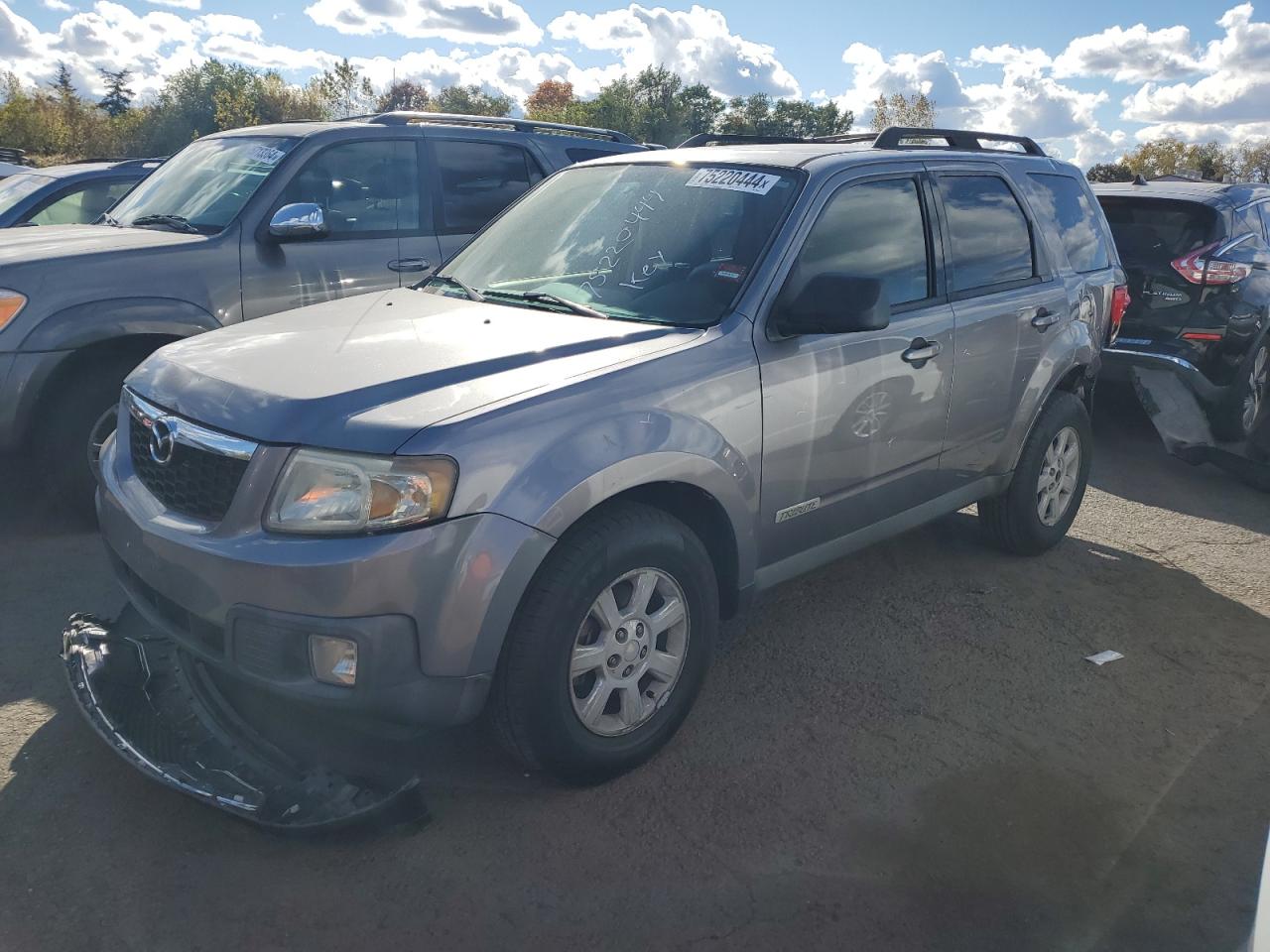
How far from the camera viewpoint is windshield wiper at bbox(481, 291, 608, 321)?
141 inches

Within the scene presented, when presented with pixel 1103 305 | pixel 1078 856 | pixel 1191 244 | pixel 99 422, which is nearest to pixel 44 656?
pixel 99 422

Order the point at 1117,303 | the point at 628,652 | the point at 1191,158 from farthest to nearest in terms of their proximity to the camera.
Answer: the point at 1191,158, the point at 1117,303, the point at 628,652

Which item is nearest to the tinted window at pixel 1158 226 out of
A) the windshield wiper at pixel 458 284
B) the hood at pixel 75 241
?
the windshield wiper at pixel 458 284

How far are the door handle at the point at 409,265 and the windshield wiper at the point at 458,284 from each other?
1.64 m

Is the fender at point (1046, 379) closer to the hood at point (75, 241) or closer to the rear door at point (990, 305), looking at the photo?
the rear door at point (990, 305)

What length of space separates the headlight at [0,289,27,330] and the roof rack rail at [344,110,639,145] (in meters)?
2.28

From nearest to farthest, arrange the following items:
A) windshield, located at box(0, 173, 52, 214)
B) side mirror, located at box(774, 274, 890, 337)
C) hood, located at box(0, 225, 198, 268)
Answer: side mirror, located at box(774, 274, 890, 337) < hood, located at box(0, 225, 198, 268) < windshield, located at box(0, 173, 52, 214)

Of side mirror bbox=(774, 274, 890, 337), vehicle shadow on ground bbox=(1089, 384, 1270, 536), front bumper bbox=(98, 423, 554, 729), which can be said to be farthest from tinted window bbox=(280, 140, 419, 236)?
vehicle shadow on ground bbox=(1089, 384, 1270, 536)

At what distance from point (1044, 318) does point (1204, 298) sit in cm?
302

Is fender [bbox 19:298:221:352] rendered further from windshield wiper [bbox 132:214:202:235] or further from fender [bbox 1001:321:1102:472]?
fender [bbox 1001:321:1102:472]

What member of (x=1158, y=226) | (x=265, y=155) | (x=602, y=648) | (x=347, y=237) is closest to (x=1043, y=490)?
(x=602, y=648)

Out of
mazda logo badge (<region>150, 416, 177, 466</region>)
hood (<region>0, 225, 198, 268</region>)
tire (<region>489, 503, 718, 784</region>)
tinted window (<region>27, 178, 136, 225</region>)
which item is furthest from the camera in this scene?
tinted window (<region>27, 178, 136, 225</region>)

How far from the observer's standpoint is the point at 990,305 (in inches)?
176

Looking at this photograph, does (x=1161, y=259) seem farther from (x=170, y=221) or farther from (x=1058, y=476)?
(x=170, y=221)
